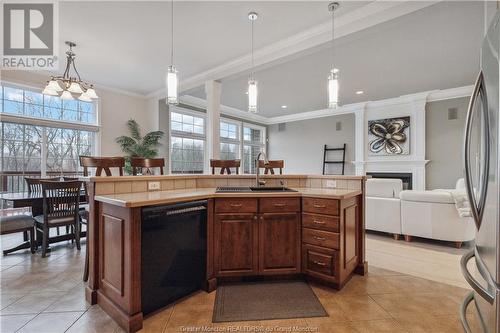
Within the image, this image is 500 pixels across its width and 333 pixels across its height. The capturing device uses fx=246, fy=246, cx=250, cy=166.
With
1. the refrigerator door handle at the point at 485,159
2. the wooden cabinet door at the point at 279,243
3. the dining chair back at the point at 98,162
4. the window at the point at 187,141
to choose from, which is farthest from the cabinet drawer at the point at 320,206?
the window at the point at 187,141

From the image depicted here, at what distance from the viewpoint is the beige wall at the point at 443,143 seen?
226 inches

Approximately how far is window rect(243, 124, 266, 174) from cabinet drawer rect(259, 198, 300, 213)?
6093 millimetres

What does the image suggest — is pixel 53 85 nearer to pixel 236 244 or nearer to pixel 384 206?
pixel 236 244

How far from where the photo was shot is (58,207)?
124 inches

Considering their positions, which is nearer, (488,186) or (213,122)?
(488,186)

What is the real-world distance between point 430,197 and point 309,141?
16.6 feet

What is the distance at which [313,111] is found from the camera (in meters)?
8.02

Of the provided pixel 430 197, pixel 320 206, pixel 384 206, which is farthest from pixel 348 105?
pixel 320 206

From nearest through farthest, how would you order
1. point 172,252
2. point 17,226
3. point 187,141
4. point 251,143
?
point 172,252, point 17,226, point 187,141, point 251,143

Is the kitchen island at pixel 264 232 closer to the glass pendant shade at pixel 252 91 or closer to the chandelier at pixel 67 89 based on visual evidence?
the glass pendant shade at pixel 252 91

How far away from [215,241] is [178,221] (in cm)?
45

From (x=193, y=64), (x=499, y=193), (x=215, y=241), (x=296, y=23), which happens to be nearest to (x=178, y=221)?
(x=215, y=241)

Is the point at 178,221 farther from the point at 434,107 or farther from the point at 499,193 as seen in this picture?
the point at 434,107

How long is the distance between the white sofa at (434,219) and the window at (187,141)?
502cm
